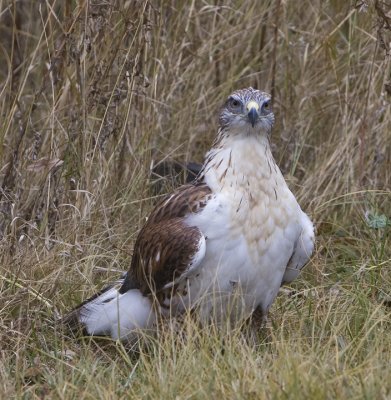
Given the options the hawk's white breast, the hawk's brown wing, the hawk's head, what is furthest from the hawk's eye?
the hawk's brown wing

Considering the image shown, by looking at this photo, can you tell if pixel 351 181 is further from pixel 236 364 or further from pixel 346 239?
pixel 236 364

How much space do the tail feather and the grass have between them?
0.09 metres

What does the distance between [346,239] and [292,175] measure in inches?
23.2

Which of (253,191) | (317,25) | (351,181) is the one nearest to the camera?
(253,191)

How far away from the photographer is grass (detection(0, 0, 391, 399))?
4316 mm

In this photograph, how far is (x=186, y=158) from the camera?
7.00 meters

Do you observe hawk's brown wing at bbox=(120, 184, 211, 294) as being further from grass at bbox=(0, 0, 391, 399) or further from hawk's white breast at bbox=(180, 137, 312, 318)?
grass at bbox=(0, 0, 391, 399)

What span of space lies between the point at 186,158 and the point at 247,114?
2003 mm

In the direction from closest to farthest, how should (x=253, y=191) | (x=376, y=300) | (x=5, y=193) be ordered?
(x=253, y=191), (x=376, y=300), (x=5, y=193)

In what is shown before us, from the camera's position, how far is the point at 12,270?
555cm

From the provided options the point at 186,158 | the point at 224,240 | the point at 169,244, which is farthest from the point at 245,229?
the point at 186,158

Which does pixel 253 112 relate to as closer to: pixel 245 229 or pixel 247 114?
pixel 247 114

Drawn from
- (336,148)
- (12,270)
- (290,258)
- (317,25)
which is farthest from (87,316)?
(317,25)

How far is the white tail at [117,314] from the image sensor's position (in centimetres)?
509
